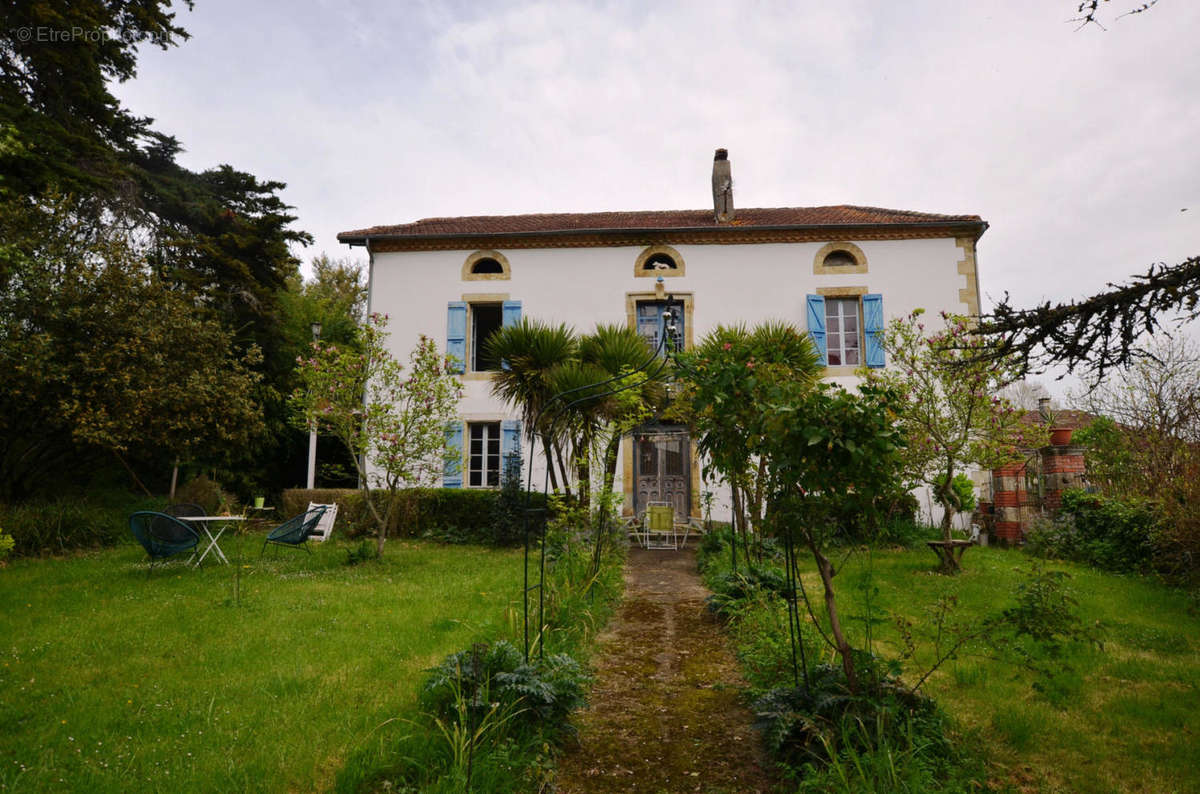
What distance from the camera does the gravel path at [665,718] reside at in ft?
9.64

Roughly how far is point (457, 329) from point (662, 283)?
419cm

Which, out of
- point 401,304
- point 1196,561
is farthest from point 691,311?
point 1196,561

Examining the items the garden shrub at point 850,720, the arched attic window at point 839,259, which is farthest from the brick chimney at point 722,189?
the garden shrub at point 850,720

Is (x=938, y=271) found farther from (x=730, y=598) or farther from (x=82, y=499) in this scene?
(x=82, y=499)

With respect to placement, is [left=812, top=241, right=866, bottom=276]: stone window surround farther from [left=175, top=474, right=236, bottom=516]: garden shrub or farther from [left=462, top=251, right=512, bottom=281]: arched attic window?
[left=175, top=474, right=236, bottom=516]: garden shrub

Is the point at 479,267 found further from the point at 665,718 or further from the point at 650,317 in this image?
the point at 665,718

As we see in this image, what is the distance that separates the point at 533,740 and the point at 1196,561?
7287mm

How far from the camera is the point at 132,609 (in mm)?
5562

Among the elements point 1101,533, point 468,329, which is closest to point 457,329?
point 468,329

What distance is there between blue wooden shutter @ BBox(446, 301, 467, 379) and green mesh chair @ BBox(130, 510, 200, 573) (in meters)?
6.54

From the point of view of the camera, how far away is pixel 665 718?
362cm

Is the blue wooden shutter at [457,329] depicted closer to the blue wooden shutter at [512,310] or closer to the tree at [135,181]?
the blue wooden shutter at [512,310]

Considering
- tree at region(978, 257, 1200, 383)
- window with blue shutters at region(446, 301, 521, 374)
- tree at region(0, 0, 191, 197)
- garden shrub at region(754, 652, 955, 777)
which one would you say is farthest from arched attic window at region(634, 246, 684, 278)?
garden shrub at region(754, 652, 955, 777)

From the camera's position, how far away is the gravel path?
2939mm
